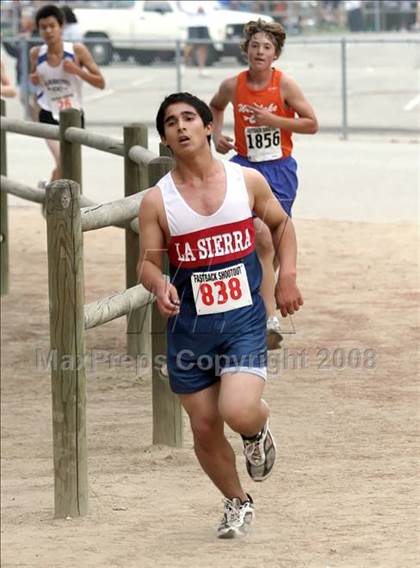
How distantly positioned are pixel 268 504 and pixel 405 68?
2108 cm

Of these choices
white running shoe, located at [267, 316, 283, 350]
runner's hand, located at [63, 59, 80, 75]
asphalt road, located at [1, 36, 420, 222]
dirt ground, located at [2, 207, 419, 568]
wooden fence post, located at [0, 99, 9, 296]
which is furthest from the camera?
asphalt road, located at [1, 36, 420, 222]

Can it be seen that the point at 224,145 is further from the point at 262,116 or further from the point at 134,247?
the point at 134,247

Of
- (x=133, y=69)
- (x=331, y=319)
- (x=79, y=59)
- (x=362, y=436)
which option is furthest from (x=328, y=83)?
(x=362, y=436)

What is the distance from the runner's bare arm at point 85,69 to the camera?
11.6 metres

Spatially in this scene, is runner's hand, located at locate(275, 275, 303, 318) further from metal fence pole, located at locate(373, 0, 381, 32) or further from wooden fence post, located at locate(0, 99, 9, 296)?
metal fence pole, located at locate(373, 0, 381, 32)

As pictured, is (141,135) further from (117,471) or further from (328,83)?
(328,83)

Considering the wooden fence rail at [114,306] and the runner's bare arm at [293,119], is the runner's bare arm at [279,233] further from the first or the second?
the runner's bare arm at [293,119]

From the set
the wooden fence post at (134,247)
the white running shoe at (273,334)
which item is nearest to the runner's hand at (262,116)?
the wooden fence post at (134,247)

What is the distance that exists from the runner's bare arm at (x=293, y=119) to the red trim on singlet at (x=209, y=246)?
10.2ft

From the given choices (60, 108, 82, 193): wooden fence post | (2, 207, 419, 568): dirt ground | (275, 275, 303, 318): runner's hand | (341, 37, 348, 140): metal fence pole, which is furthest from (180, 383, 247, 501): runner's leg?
(341, 37, 348, 140): metal fence pole

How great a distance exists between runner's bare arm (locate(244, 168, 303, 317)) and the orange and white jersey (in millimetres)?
3064

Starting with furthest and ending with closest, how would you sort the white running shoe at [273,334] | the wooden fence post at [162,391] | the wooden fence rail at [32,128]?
the wooden fence rail at [32,128]
the white running shoe at [273,334]
the wooden fence post at [162,391]

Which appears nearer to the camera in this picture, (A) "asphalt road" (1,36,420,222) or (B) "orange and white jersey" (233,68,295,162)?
(B) "orange and white jersey" (233,68,295,162)

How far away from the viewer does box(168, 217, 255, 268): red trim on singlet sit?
5.29m
